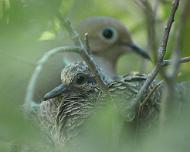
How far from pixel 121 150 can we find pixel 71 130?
0.65 metres

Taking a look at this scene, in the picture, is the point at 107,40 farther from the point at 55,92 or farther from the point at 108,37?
the point at 55,92

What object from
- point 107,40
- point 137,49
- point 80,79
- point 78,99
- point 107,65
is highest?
point 107,40

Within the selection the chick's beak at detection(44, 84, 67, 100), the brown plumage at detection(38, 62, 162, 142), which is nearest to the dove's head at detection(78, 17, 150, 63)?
the brown plumage at detection(38, 62, 162, 142)

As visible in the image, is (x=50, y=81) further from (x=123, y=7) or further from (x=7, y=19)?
(x=7, y=19)

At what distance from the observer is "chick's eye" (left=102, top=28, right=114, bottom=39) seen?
561 cm

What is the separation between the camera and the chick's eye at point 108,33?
5.61 m

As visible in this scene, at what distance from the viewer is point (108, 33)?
222 inches

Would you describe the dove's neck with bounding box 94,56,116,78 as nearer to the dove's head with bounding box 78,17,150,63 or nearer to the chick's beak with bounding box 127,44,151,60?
the dove's head with bounding box 78,17,150,63

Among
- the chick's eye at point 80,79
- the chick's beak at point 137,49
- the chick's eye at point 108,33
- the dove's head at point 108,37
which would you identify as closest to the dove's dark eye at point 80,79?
the chick's eye at point 80,79

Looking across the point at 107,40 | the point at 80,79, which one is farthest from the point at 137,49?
the point at 80,79

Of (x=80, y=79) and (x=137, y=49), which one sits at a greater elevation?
(x=137, y=49)

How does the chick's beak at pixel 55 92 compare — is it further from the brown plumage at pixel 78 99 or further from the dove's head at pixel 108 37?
the dove's head at pixel 108 37

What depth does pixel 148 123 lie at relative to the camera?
277 centimetres

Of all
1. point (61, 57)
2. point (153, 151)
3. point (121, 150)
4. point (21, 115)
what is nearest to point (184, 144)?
point (153, 151)
